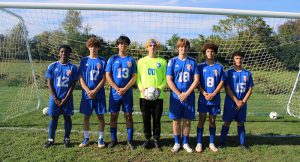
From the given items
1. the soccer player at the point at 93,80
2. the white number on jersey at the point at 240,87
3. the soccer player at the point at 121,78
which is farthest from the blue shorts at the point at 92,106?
the white number on jersey at the point at 240,87

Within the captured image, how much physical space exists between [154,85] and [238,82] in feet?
4.52

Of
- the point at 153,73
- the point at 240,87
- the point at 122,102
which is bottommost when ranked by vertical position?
the point at 122,102

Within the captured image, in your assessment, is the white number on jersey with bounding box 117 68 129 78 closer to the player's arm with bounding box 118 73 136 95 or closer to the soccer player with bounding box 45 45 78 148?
the player's arm with bounding box 118 73 136 95

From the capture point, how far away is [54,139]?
574 centimetres

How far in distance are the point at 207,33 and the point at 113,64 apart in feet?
7.64

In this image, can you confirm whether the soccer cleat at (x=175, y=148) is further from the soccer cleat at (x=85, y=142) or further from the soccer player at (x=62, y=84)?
the soccer player at (x=62, y=84)

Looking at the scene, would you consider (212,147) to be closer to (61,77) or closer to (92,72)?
(92,72)

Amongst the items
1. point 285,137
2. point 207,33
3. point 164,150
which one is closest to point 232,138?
point 285,137

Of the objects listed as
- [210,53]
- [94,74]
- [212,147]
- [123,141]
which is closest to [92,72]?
[94,74]

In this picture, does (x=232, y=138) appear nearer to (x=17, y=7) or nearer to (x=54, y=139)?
(x=54, y=139)

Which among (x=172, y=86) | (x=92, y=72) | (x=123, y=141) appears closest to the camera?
(x=172, y=86)

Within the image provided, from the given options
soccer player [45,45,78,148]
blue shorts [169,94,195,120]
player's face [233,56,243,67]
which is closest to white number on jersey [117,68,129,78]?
soccer player [45,45,78,148]

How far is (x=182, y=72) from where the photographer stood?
5082 mm

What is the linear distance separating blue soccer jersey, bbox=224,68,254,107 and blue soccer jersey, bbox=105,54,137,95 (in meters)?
1.58
